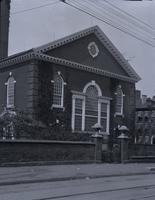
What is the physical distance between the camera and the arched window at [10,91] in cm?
4277

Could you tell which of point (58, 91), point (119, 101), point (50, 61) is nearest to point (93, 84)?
point (119, 101)

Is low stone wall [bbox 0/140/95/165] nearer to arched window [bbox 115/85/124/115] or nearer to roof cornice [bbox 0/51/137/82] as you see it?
roof cornice [bbox 0/51/137/82]

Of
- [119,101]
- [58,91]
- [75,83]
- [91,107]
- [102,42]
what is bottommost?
[91,107]

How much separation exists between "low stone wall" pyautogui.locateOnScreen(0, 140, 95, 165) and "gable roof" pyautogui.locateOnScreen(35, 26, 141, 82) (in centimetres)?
1052

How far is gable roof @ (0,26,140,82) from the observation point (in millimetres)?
40850

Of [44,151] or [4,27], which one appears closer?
[44,151]

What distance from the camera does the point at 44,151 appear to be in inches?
1192

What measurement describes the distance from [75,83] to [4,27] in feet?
60.2

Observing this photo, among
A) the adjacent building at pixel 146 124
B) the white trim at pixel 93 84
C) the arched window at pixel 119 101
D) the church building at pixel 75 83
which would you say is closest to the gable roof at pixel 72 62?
the church building at pixel 75 83

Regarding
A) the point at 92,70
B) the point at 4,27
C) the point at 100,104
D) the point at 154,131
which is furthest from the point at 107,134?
the point at 4,27

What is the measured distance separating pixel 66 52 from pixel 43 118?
20.1 ft

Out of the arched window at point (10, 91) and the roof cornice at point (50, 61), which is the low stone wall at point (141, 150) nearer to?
the roof cornice at point (50, 61)

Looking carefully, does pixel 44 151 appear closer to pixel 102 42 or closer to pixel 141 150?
pixel 141 150

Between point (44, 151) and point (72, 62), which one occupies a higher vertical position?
point (72, 62)
